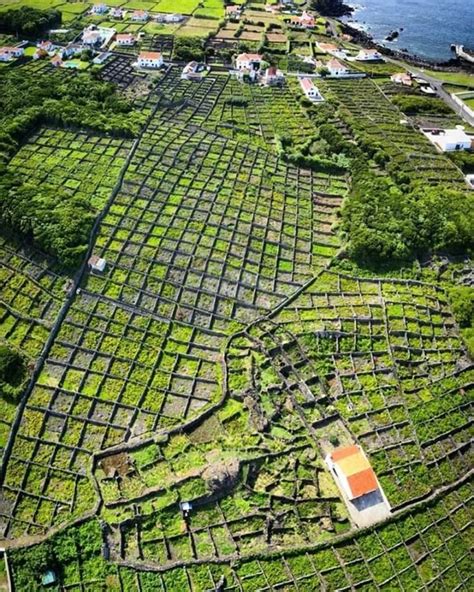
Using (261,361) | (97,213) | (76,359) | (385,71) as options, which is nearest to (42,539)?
(76,359)

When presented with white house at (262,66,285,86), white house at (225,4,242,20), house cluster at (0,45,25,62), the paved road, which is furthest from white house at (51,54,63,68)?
the paved road

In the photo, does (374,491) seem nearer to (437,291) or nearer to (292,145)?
(437,291)

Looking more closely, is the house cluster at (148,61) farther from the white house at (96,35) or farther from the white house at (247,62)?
the white house at (96,35)

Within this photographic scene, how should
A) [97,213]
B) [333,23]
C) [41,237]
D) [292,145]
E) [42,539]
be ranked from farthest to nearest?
[333,23] < [292,145] < [97,213] < [41,237] < [42,539]

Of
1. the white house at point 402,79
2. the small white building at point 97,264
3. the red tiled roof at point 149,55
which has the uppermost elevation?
the white house at point 402,79

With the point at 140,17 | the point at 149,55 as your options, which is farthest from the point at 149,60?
the point at 140,17

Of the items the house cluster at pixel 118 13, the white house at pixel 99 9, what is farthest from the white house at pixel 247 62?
the white house at pixel 99 9
